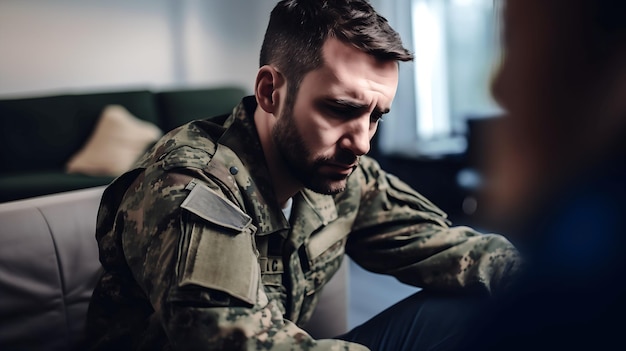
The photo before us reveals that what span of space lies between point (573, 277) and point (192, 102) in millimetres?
4004

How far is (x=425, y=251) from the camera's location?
3.93ft

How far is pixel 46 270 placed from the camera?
115cm

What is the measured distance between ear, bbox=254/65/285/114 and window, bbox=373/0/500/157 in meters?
3.33

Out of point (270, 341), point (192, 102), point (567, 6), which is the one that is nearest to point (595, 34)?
point (567, 6)

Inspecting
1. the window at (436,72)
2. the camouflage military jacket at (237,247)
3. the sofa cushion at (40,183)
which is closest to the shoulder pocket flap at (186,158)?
the camouflage military jacket at (237,247)

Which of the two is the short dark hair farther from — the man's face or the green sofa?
→ the green sofa

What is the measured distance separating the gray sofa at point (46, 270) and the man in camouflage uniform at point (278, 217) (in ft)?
0.43

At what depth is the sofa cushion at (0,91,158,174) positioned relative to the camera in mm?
3660

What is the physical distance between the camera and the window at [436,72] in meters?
4.42

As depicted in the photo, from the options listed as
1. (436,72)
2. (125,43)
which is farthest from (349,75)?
(125,43)

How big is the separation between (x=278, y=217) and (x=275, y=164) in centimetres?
10

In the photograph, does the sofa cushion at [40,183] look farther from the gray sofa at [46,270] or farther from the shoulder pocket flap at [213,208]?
the shoulder pocket flap at [213,208]

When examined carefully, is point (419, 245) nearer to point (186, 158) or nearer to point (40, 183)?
point (186, 158)

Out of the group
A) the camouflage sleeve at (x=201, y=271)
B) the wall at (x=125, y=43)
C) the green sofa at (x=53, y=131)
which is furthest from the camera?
the wall at (x=125, y=43)
